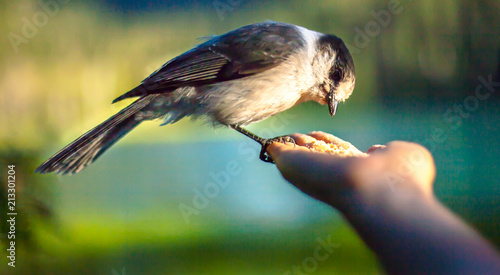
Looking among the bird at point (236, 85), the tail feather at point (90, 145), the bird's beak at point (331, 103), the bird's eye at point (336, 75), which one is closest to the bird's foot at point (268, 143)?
the bird at point (236, 85)

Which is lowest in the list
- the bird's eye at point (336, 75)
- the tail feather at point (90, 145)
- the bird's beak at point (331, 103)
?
the tail feather at point (90, 145)

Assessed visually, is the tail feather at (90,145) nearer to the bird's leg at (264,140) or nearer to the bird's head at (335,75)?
the bird's leg at (264,140)

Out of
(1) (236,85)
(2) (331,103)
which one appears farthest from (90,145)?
(2) (331,103)

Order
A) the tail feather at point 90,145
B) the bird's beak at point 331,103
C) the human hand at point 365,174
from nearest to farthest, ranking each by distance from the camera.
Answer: the human hand at point 365,174, the tail feather at point 90,145, the bird's beak at point 331,103

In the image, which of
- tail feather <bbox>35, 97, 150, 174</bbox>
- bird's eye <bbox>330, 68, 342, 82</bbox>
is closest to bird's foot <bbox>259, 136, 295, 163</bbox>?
bird's eye <bbox>330, 68, 342, 82</bbox>

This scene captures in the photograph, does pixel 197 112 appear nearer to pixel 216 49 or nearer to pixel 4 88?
pixel 216 49

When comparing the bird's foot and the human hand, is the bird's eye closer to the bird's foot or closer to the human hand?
the bird's foot
